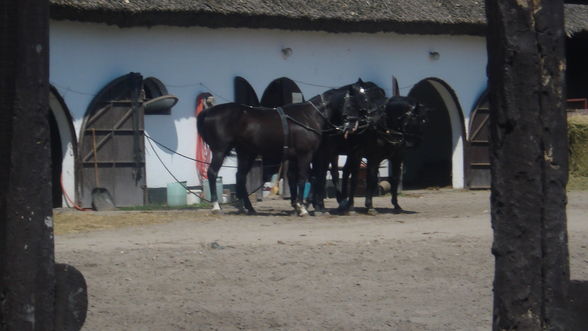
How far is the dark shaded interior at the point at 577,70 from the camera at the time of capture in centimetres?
2949

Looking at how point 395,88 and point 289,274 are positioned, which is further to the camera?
point 395,88

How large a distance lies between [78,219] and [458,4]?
11396 millimetres

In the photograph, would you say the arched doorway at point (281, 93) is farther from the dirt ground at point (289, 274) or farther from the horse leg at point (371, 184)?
the dirt ground at point (289, 274)

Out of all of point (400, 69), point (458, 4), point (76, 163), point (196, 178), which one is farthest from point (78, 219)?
point (458, 4)

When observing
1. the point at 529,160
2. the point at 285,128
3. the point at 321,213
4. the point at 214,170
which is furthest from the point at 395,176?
the point at 529,160

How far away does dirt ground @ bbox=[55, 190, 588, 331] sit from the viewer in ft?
31.1

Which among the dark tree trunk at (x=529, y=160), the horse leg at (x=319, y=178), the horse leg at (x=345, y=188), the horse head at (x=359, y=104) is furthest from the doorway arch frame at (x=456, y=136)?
the dark tree trunk at (x=529, y=160)

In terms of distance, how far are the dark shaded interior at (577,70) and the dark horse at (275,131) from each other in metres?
13.5

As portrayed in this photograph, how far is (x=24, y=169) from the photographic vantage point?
221 inches

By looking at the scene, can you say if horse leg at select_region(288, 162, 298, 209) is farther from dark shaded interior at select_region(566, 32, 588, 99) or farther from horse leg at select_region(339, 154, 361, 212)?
dark shaded interior at select_region(566, 32, 588, 99)

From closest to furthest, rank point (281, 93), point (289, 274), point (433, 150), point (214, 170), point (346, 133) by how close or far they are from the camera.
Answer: point (289, 274) → point (346, 133) → point (214, 170) → point (281, 93) → point (433, 150)

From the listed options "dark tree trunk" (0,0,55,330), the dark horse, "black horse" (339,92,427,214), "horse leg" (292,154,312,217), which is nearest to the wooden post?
"dark tree trunk" (0,0,55,330)

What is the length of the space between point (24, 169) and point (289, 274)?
5.60 metres

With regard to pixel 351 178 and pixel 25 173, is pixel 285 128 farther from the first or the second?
pixel 25 173
